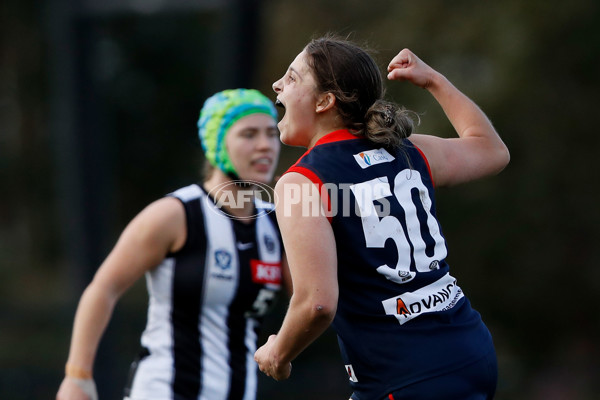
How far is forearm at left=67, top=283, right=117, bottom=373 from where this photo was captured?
3.51 metres

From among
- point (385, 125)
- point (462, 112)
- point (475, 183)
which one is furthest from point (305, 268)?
point (475, 183)

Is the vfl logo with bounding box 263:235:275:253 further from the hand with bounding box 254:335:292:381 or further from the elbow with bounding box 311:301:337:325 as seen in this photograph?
the elbow with bounding box 311:301:337:325

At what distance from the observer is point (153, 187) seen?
15117mm

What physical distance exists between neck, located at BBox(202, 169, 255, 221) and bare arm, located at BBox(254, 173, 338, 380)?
1.38 metres

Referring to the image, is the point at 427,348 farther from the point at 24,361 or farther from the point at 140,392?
the point at 24,361

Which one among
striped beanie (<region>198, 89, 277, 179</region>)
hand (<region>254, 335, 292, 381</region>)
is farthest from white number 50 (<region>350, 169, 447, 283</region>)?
striped beanie (<region>198, 89, 277, 179</region>)

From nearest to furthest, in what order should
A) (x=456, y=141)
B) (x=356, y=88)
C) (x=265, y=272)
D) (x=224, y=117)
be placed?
1. (x=356, y=88)
2. (x=456, y=141)
3. (x=265, y=272)
4. (x=224, y=117)

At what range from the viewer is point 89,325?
3521 mm

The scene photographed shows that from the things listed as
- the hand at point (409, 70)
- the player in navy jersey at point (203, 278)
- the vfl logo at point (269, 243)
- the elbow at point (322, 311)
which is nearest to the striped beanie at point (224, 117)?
the player in navy jersey at point (203, 278)

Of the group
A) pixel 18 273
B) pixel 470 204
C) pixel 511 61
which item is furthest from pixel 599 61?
pixel 18 273

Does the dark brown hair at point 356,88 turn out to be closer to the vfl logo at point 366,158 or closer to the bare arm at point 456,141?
the vfl logo at point 366,158

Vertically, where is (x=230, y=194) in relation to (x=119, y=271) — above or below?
above

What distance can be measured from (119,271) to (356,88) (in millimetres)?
1483

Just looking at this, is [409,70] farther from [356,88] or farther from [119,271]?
[119,271]
